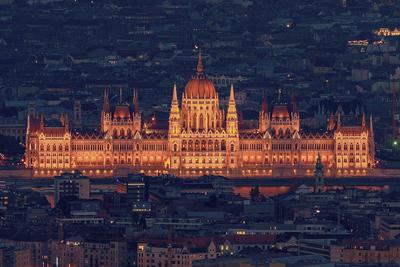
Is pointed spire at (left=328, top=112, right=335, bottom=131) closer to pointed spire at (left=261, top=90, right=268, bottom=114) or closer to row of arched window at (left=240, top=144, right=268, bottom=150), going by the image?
pointed spire at (left=261, top=90, right=268, bottom=114)

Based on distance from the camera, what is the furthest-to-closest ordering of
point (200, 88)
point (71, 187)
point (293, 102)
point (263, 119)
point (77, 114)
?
1. point (77, 114)
2. point (293, 102)
3. point (200, 88)
4. point (263, 119)
5. point (71, 187)

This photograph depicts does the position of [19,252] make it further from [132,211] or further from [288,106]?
[288,106]

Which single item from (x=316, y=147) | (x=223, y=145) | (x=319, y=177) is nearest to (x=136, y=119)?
(x=223, y=145)

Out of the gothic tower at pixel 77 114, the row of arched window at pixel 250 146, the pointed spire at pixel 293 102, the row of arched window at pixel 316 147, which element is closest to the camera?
the row of arched window at pixel 316 147

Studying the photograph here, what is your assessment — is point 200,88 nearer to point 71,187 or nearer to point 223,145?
point 223,145

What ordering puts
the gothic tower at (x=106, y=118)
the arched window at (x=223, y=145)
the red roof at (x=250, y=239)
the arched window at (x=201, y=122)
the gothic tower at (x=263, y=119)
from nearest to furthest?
the red roof at (x=250, y=239)
the arched window at (x=223, y=145)
the arched window at (x=201, y=122)
the gothic tower at (x=106, y=118)
the gothic tower at (x=263, y=119)

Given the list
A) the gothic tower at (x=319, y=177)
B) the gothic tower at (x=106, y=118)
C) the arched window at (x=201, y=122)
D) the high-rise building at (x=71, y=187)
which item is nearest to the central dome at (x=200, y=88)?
the arched window at (x=201, y=122)

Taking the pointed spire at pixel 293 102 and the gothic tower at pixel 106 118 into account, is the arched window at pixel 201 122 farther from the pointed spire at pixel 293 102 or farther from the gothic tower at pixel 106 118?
the pointed spire at pixel 293 102

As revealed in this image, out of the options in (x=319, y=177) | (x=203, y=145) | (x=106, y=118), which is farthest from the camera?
(x=106, y=118)
